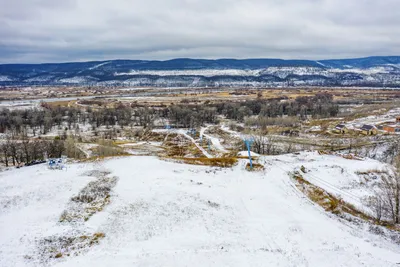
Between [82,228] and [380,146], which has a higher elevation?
[82,228]

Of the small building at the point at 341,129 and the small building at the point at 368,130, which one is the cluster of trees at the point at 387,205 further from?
the small building at the point at 341,129

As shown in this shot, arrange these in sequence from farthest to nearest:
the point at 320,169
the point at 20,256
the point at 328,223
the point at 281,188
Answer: the point at 320,169
the point at 281,188
the point at 328,223
the point at 20,256

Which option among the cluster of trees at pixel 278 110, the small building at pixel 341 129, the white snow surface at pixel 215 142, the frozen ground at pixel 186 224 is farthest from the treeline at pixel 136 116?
the frozen ground at pixel 186 224

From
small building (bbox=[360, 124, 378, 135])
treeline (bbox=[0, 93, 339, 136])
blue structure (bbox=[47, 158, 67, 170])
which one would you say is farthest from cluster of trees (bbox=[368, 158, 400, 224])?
treeline (bbox=[0, 93, 339, 136])

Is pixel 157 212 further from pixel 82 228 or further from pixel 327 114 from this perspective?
pixel 327 114

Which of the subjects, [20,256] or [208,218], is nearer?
[20,256]

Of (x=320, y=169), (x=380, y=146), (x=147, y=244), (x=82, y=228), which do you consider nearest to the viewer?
(x=147, y=244)

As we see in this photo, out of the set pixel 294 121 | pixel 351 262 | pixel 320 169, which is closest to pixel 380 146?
pixel 294 121
